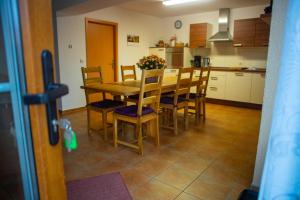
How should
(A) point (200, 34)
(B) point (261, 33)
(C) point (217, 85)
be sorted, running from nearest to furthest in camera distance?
1. (B) point (261, 33)
2. (C) point (217, 85)
3. (A) point (200, 34)

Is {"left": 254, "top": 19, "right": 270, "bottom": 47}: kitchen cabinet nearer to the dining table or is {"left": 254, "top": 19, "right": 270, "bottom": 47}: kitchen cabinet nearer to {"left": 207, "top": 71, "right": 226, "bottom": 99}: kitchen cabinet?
{"left": 207, "top": 71, "right": 226, "bottom": 99}: kitchen cabinet

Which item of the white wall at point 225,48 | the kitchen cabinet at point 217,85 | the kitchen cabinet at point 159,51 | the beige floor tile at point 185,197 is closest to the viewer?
the beige floor tile at point 185,197

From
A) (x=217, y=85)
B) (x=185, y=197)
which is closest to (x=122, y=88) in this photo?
(x=185, y=197)

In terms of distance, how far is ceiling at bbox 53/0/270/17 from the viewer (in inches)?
122

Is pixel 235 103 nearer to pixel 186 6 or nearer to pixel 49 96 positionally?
pixel 186 6

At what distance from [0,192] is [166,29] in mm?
6017

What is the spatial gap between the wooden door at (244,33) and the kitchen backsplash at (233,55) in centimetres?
32

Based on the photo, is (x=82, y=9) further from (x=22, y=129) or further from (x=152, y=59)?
(x=22, y=129)

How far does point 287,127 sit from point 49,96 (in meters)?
A: 0.78

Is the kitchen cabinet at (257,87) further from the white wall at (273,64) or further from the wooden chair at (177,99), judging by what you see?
the white wall at (273,64)

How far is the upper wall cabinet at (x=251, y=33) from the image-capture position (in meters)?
4.47

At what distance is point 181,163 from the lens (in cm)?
229

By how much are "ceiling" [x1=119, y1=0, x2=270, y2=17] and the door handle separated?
13.7ft

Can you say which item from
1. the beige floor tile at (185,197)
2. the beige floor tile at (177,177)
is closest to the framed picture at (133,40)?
the beige floor tile at (177,177)
